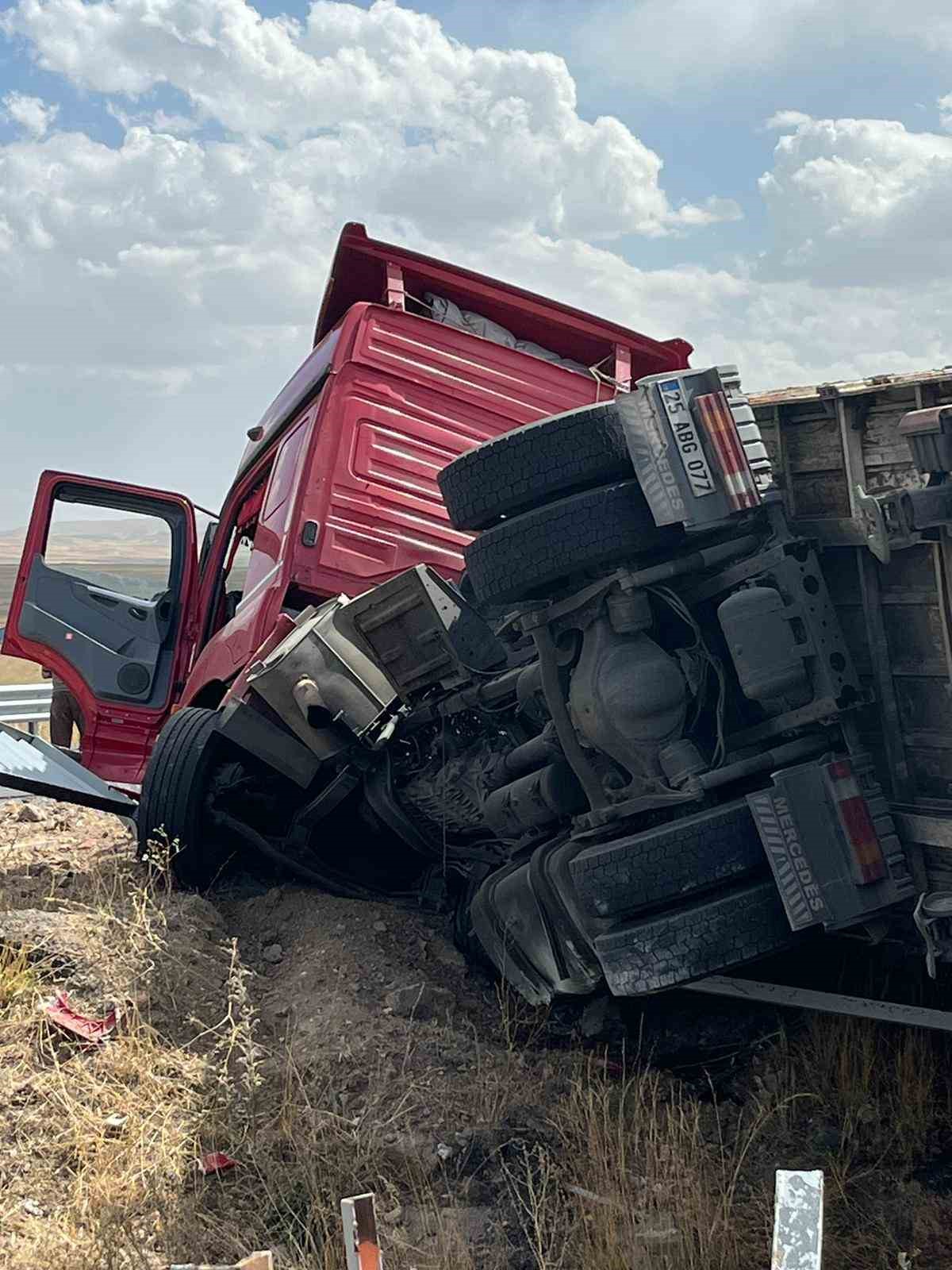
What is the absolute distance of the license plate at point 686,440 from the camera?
12.7ft

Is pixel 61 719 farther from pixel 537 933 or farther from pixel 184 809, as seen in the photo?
pixel 537 933

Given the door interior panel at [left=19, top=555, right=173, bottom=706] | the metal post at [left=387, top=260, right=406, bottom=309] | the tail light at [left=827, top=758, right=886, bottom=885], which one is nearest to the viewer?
the tail light at [left=827, top=758, right=886, bottom=885]

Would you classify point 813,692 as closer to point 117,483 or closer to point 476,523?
point 476,523

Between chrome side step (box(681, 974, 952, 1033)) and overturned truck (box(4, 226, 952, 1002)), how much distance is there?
8.2 inches

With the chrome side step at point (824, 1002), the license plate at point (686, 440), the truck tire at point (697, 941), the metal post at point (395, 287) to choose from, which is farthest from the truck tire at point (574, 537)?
the metal post at point (395, 287)

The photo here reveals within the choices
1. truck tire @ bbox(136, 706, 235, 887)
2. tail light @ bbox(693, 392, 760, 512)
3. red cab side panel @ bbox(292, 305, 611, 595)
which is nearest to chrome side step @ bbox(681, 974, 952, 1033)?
tail light @ bbox(693, 392, 760, 512)

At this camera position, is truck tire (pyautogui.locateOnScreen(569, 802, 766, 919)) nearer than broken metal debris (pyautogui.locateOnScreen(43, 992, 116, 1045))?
Yes

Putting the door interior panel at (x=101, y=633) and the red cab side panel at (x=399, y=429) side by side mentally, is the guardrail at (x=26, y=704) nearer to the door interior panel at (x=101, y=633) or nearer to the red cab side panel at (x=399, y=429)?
the door interior panel at (x=101, y=633)

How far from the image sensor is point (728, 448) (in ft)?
12.7

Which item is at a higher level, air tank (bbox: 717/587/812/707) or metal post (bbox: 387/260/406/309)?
metal post (bbox: 387/260/406/309)

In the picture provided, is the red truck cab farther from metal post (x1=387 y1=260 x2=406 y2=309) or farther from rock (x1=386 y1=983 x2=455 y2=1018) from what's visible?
rock (x1=386 y1=983 x2=455 y2=1018)

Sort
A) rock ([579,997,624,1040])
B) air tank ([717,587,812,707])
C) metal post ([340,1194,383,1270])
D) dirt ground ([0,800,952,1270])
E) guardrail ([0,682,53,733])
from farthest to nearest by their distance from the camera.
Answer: guardrail ([0,682,53,733]) → rock ([579,997,624,1040]) → air tank ([717,587,812,707]) → dirt ground ([0,800,952,1270]) → metal post ([340,1194,383,1270])

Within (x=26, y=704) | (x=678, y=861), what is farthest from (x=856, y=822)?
(x=26, y=704)

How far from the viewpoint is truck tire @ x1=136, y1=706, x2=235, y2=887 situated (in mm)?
5695
